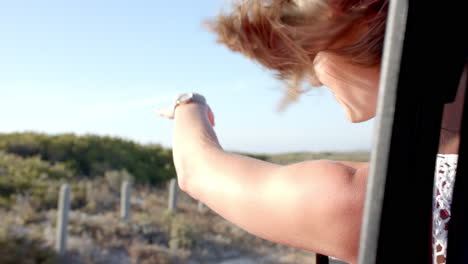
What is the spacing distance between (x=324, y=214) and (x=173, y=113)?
0.55m

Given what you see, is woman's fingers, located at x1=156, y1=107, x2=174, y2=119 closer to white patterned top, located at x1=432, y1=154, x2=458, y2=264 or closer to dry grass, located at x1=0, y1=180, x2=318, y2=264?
white patterned top, located at x1=432, y1=154, x2=458, y2=264

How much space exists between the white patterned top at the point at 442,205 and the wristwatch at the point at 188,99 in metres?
0.62

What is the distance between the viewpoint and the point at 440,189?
95cm

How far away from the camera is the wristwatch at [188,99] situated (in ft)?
4.25

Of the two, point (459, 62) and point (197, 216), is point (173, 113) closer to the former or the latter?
point (459, 62)

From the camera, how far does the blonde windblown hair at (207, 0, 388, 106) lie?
90cm

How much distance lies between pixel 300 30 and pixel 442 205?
1.43ft

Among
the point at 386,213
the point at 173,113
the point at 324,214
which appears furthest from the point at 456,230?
the point at 173,113

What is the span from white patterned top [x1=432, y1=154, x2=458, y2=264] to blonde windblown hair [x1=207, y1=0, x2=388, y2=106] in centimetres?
25

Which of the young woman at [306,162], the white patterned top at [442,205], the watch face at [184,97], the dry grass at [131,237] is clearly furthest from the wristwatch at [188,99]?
the dry grass at [131,237]

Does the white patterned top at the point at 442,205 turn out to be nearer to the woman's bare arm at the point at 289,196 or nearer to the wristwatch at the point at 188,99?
the woman's bare arm at the point at 289,196

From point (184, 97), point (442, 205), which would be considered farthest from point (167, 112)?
point (442, 205)

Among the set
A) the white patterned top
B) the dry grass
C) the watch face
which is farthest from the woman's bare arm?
the dry grass

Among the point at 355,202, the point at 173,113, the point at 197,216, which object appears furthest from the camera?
the point at 197,216
